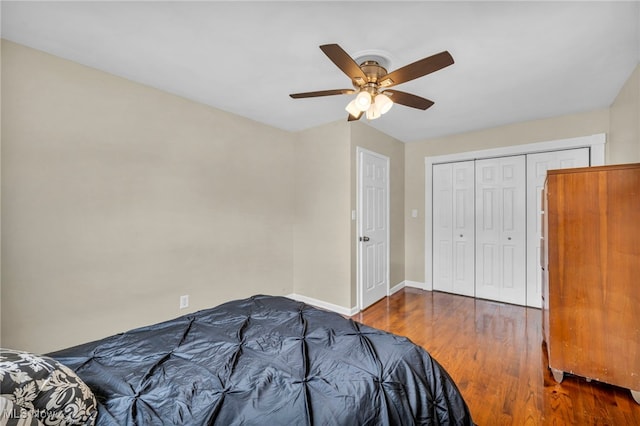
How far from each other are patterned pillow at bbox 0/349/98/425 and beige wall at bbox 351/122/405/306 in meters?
2.66

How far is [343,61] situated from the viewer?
5.02 ft

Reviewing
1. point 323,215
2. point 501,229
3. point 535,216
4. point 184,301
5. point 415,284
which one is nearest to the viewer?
point 184,301

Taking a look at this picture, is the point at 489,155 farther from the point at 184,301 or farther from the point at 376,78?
the point at 184,301

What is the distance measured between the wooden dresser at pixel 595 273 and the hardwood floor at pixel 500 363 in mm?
145

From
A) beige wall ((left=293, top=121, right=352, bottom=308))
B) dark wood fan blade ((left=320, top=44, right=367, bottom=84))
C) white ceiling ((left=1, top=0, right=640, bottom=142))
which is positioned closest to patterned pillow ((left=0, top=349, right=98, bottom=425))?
dark wood fan blade ((left=320, top=44, right=367, bottom=84))

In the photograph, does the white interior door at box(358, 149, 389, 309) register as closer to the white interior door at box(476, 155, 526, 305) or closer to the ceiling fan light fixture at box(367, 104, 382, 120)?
the white interior door at box(476, 155, 526, 305)

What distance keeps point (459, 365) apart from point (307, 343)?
1.57 metres

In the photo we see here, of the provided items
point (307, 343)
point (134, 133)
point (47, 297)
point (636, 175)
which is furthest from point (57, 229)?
point (636, 175)

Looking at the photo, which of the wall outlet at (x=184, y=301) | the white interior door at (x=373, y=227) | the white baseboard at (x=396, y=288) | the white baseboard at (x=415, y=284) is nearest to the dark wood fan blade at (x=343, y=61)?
the white interior door at (x=373, y=227)

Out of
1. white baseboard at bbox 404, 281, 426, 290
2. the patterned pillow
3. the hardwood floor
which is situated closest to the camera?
the patterned pillow

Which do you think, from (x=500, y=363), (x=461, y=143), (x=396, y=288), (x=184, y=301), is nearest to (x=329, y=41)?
(x=184, y=301)

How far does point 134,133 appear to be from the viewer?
2.37 m

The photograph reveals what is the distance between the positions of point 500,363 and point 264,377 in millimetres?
2085

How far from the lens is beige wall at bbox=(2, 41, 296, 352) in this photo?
73.8 inches
